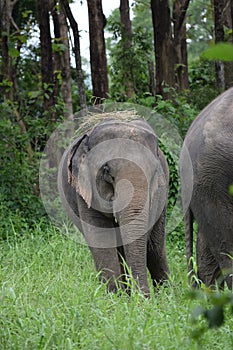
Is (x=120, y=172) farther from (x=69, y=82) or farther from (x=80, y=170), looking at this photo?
(x=69, y=82)

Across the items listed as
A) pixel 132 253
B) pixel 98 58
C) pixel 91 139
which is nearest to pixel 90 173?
pixel 91 139

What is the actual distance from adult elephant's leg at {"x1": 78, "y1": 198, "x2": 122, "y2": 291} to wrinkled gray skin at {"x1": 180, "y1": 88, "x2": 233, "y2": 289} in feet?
3.54

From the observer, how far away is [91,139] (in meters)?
6.89

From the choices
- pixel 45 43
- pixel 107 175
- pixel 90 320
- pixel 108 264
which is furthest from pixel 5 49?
pixel 90 320

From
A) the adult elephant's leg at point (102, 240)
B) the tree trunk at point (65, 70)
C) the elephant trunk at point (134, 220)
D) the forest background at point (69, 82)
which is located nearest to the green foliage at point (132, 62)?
the forest background at point (69, 82)

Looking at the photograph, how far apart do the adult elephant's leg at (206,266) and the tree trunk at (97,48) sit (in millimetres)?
6815

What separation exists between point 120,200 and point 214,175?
1.13 metres

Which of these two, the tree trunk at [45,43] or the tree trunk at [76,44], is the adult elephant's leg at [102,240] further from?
the tree trunk at [45,43]

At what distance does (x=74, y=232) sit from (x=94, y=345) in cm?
539

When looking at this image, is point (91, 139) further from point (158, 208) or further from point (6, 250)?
point (6, 250)

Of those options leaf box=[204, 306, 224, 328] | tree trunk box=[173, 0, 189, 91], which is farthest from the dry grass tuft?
tree trunk box=[173, 0, 189, 91]

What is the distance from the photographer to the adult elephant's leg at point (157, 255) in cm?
718

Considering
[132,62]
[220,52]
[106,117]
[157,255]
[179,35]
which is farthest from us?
[179,35]

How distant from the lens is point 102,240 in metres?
6.67
